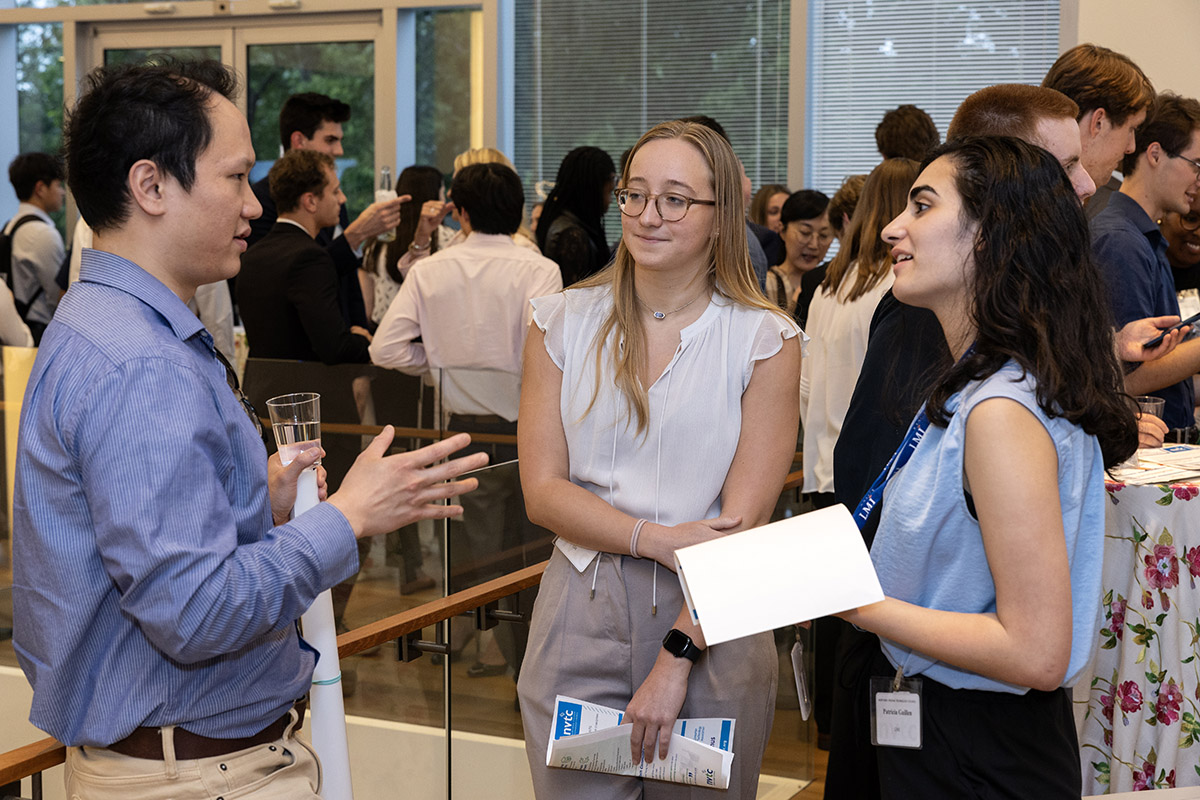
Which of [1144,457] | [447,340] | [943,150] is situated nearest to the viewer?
[943,150]

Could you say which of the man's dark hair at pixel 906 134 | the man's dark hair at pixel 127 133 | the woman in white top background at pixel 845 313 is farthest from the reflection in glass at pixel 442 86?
the man's dark hair at pixel 127 133

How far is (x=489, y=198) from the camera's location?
13.8 ft

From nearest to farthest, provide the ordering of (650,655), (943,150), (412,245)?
1. (943,150)
2. (650,655)
3. (412,245)

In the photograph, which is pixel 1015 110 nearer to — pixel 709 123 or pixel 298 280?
pixel 709 123

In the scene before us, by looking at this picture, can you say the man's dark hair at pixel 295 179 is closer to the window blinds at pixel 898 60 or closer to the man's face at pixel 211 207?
the man's face at pixel 211 207

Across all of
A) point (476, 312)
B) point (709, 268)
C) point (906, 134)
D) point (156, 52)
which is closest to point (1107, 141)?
point (906, 134)

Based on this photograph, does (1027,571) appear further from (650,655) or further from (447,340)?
(447,340)

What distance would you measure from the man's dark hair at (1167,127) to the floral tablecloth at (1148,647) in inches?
51.2

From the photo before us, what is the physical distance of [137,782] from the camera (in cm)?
140

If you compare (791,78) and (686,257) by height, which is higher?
(791,78)

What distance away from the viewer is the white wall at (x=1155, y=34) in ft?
18.0

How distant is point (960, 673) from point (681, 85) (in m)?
6.06

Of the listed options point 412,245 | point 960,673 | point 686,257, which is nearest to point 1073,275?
point 960,673

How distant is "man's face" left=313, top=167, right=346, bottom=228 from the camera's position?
429 cm
